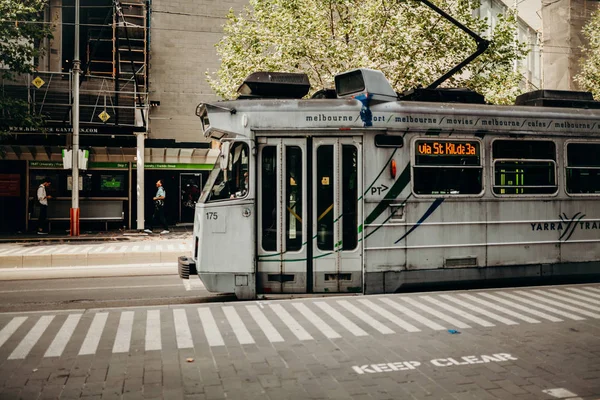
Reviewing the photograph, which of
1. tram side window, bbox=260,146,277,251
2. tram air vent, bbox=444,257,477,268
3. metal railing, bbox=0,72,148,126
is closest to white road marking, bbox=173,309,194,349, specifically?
tram side window, bbox=260,146,277,251

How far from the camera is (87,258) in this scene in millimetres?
14391

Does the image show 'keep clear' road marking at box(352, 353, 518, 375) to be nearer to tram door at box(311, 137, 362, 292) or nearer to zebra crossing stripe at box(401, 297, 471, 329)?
zebra crossing stripe at box(401, 297, 471, 329)

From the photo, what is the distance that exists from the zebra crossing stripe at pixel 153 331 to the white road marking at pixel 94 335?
536 millimetres

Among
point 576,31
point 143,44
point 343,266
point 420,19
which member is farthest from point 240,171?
point 576,31

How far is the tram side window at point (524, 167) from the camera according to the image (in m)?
8.87

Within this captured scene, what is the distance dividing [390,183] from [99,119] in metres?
18.1

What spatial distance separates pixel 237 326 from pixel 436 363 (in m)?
2.48

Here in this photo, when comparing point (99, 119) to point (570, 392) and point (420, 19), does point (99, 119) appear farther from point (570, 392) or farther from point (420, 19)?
point (570, 392)

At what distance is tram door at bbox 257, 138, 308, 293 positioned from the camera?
8.02 meters

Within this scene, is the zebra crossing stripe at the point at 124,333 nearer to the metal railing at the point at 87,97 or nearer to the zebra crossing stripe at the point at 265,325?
the zebra crossing stripe at the point at 265,325

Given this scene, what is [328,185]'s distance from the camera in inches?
321

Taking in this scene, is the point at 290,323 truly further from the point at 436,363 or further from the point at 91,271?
the point at 91,271

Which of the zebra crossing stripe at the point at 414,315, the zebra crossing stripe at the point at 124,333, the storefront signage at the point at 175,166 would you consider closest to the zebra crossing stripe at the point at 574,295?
the zebra crossing stripe at the point at 414,315

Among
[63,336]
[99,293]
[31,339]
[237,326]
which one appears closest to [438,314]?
[237,326]
